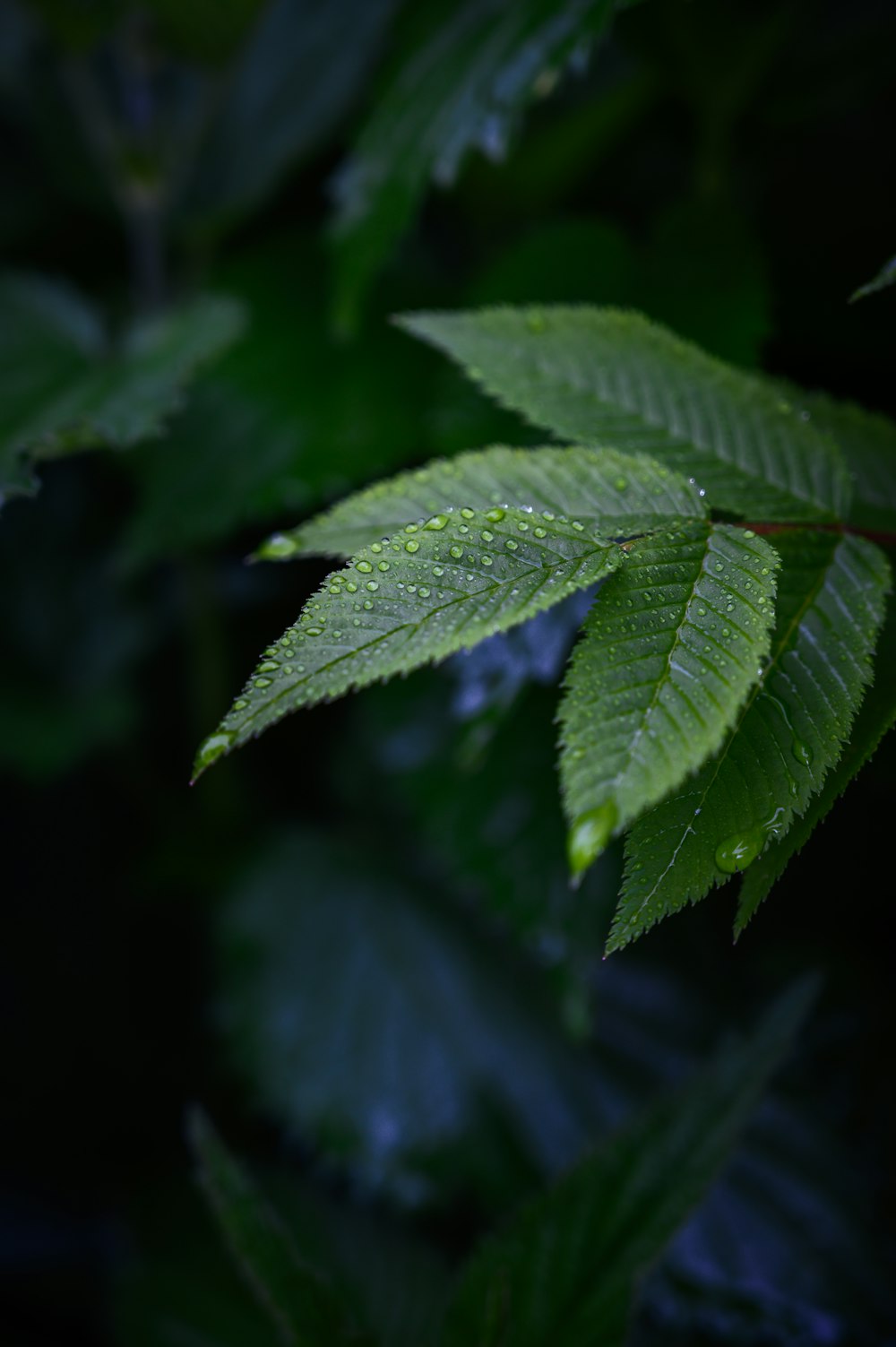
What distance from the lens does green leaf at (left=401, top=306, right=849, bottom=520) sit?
1.40 ft

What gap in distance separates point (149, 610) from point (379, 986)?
19.5 inches

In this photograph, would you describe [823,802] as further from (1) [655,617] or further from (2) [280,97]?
(2) [280,97]

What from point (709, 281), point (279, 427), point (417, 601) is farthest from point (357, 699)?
point (417, 601)

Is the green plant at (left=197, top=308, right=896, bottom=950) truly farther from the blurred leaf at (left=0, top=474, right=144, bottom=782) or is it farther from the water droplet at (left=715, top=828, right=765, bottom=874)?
the blurred leaf at (left=0, top=474, right=144, bottom=782)

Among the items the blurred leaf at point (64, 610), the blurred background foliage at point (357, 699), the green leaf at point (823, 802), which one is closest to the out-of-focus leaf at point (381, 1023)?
the blurred background foliage at point (357, 699)

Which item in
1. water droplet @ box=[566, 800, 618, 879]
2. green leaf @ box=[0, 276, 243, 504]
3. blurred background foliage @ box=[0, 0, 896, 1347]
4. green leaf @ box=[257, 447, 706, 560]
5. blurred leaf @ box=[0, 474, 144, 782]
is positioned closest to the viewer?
water droplet @ box=[566, 800, 618, 879]

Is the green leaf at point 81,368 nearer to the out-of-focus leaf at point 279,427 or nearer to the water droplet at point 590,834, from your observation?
the out-of-focus leaf at point 279,427

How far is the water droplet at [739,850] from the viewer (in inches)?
12.6

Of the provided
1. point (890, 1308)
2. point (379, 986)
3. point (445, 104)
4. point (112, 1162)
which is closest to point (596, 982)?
point (379, 986)

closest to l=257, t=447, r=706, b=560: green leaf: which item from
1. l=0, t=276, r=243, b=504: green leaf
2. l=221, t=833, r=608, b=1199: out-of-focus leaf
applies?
l=0, t=276, r=243, b=504: green leaf

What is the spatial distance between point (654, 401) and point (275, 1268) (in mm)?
455

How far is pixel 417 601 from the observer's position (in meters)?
0.33

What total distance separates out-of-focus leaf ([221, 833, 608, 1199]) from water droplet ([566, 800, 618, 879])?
70cm

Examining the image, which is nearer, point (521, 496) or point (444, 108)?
point (521, 496)
